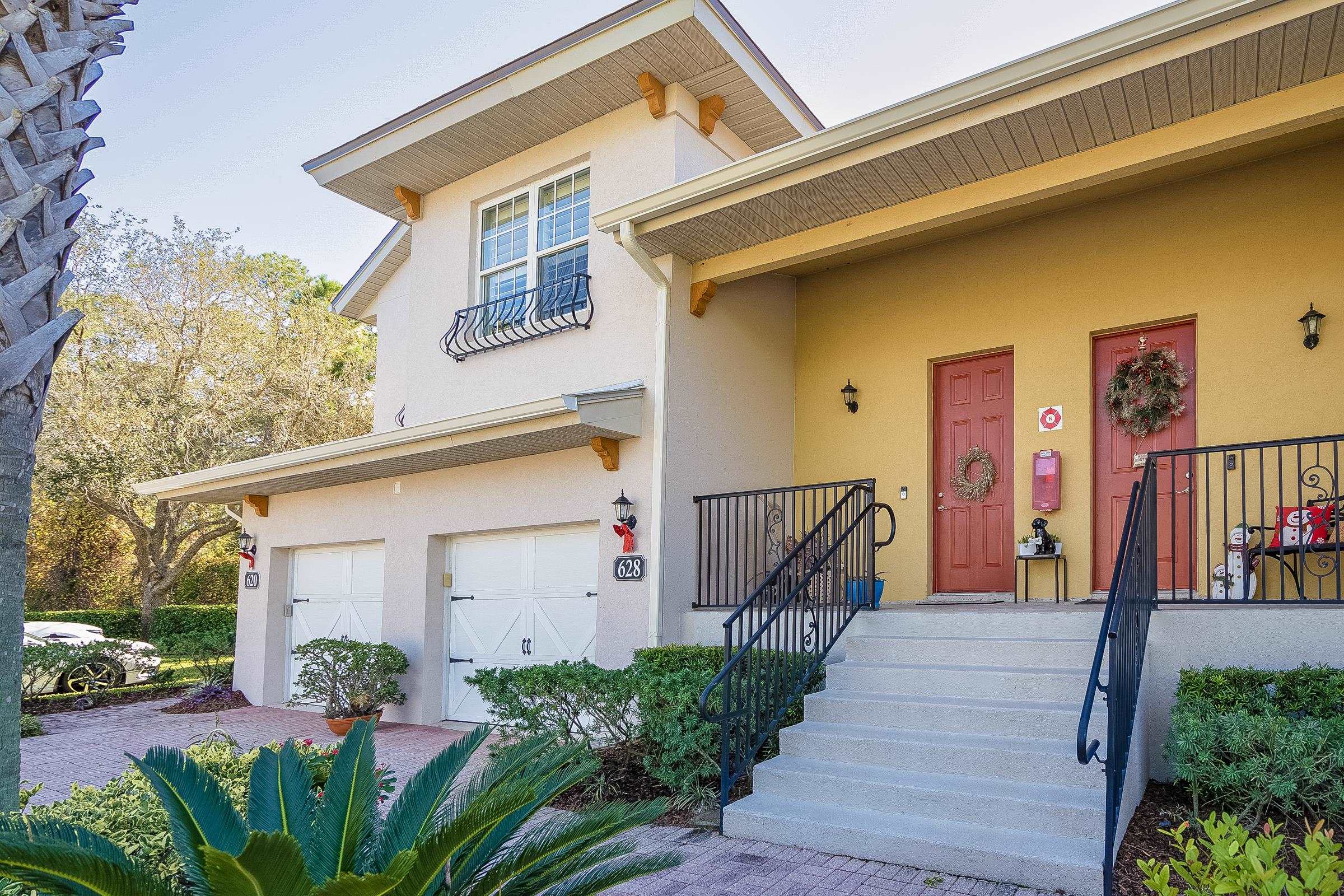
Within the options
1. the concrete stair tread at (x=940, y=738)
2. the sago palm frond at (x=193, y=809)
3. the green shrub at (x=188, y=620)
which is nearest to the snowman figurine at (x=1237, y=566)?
the concrete stair tread at (x=940, y=738)

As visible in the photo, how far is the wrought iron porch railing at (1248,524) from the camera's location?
625 cm

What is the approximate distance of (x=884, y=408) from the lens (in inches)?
352

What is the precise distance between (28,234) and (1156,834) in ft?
18.4

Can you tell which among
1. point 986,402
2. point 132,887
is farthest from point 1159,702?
point 132,887

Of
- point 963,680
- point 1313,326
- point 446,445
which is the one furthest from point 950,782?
point 446,445

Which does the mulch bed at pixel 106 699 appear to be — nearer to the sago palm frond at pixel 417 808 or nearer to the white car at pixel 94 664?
the white car at pixel 94 664

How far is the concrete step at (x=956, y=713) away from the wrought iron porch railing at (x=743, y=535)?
1.76m

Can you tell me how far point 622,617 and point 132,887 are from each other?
19.1 feet

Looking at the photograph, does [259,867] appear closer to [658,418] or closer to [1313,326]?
[658,418]

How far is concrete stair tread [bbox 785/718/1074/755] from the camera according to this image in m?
5.05

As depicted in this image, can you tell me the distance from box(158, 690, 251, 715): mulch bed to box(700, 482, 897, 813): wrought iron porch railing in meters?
7.58

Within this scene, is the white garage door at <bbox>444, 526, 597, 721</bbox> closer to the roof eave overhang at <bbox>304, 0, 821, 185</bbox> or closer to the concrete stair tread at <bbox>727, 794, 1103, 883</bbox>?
the concrete stair tread at <bbox>727, 794, 1103, 883</bbox>

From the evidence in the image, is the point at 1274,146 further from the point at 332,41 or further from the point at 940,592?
the point at 332,41

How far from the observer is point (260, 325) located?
1892 cm
